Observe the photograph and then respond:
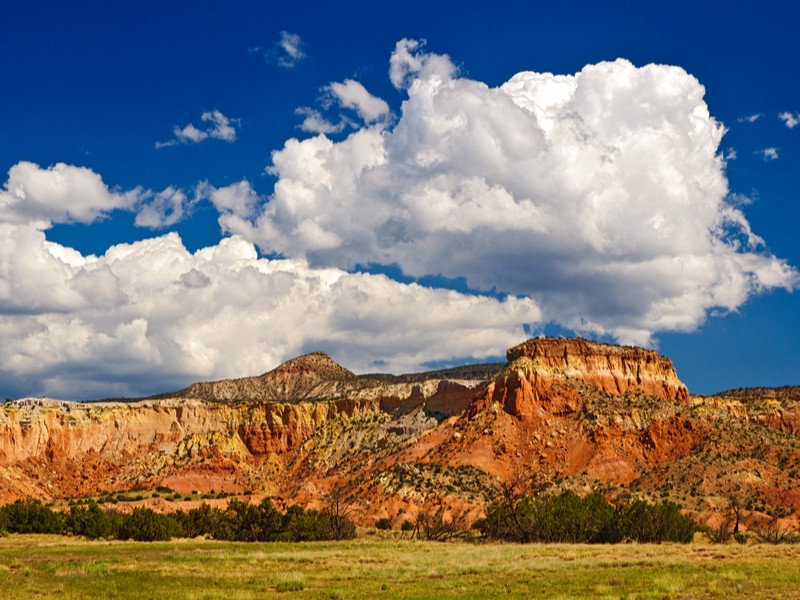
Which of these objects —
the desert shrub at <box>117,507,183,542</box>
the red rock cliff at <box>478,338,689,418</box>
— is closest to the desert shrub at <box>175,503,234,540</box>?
the desert shrub at <box>117,507,183,542</box>

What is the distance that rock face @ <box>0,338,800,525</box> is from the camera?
109 meters

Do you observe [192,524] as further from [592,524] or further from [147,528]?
[592,524]

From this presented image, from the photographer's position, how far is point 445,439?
125 m

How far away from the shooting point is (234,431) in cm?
15188

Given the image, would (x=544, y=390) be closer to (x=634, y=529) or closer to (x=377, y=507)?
(x=377, y=507)

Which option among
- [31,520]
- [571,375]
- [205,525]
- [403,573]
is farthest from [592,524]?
[571,375]

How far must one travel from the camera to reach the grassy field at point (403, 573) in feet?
101

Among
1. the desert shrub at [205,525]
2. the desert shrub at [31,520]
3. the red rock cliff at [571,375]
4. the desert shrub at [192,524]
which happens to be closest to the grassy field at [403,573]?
the desert shrub at [192,524]

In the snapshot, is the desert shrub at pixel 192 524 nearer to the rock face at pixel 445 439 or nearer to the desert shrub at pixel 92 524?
the desert shrub at pixel 92 524

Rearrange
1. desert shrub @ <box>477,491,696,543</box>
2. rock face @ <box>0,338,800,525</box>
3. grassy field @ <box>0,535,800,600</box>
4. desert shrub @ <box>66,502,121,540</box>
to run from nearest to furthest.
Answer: grassy field @ <box>0,535,800,600</box>, desert shrub @ <box>477,491,696,543</box>, desert shrub @ <box>66,502,121,540</box>, rock face @ <box>0,338,800,525</box>

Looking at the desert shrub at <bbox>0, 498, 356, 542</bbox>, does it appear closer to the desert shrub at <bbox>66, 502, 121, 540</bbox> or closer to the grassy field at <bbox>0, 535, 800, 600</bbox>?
the desert shrub at <bbox>66, 502, 121, 540</bbox>

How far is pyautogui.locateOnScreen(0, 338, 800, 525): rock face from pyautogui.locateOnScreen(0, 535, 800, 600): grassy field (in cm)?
5084

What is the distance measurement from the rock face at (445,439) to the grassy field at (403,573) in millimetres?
50839

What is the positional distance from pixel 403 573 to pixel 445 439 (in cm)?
8717
